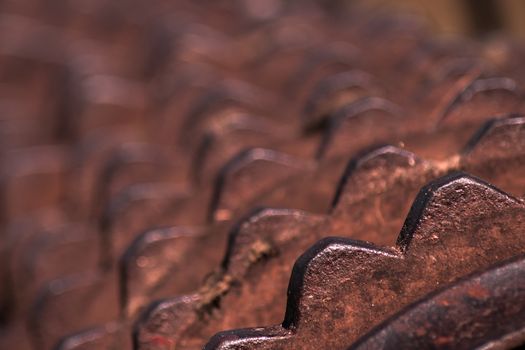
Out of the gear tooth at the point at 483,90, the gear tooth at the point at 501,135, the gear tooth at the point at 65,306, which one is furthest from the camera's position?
the gear tooth at the point at 65,306

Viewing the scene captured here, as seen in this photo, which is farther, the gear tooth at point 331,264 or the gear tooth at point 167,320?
the gear tooth at point 167,320

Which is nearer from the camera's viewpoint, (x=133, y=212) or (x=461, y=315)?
(x=461, y=315)

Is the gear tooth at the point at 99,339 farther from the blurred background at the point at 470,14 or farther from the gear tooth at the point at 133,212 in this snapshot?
the blurred background at the point at 470,14

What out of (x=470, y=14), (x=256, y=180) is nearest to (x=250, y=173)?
(x=256, y=180)

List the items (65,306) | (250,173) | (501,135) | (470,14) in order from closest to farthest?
(501,135) → (250,173) → (65,306) → (470,14)

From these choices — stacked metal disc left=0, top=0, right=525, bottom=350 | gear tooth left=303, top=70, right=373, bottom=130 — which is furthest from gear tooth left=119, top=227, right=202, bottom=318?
gear tooth left=303, top=70, right=373, bottom=130

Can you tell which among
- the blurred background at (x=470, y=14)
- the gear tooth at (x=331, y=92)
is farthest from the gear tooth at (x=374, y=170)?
the blurred background at (x=470, y=14)

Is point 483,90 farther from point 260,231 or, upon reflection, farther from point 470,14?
point 470,14

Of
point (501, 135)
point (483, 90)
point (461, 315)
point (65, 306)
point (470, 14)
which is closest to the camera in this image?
point (461, 315)

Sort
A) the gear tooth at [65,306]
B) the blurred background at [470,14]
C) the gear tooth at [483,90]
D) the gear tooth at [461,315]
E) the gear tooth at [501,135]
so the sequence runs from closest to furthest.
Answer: the gear tooth at [461,315] < the gear tooth at [501,135] < the gear tooth at [483,90] < the gear tooth at [65,306] < the blurred background at [470,14]

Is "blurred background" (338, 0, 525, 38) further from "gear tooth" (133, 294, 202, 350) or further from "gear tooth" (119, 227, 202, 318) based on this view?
"gear tooth" (133, 294, 202, 350)

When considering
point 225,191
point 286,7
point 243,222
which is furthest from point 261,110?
point 286,7
